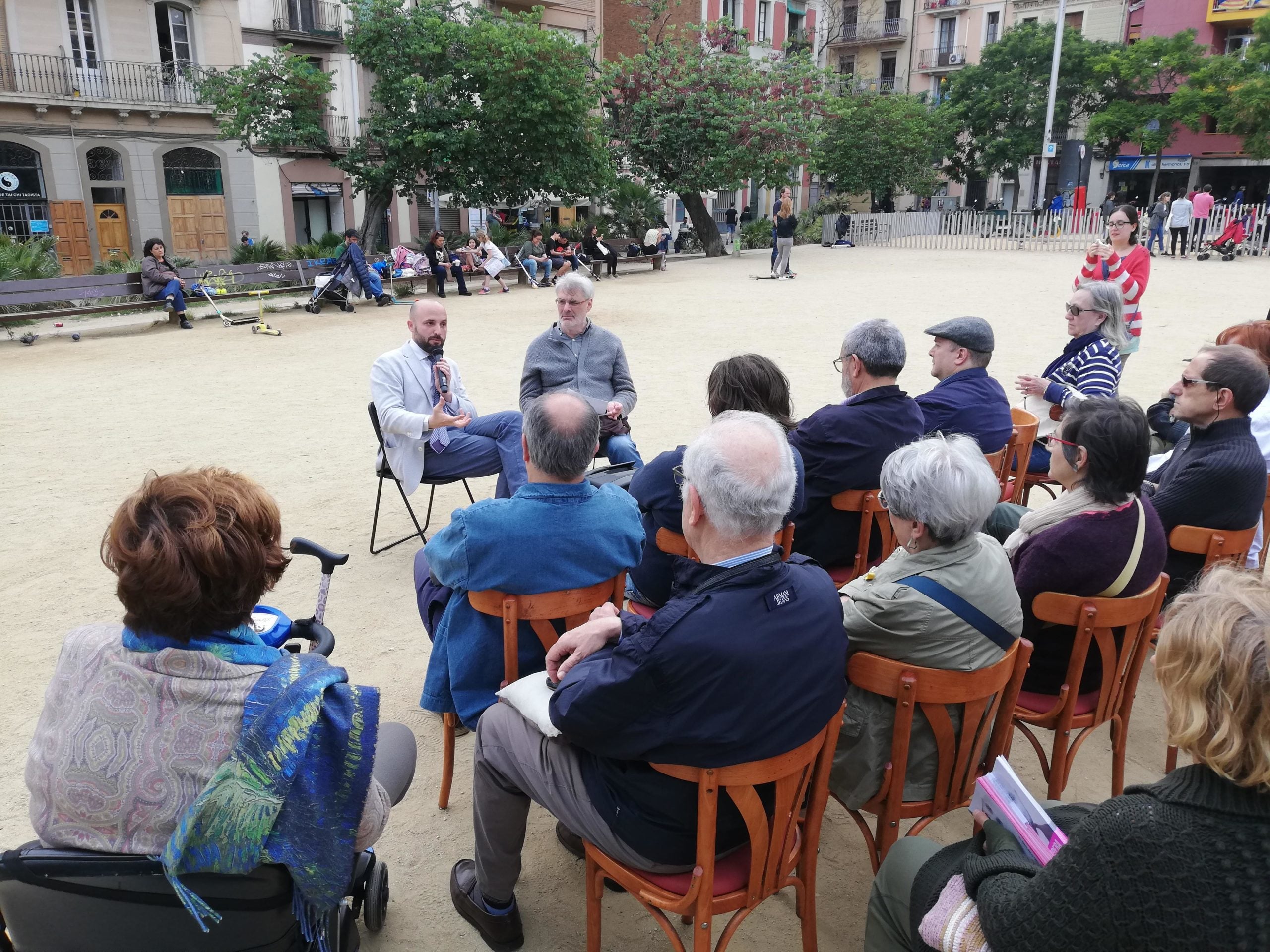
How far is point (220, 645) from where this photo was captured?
5.50ft

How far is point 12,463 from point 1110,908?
7229mm

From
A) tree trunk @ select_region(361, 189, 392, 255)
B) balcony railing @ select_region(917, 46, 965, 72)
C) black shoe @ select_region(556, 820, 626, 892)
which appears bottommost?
black shoe @ select_region(556, 820, 626, 892)

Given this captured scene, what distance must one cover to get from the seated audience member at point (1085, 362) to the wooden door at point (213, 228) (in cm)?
2349

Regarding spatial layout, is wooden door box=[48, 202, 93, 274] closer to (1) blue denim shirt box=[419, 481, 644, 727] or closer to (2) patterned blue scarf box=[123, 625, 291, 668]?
(1) blue denim shirt box=[419, 481, 644, 727]

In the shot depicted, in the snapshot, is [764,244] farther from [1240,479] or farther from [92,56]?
[1240,479]

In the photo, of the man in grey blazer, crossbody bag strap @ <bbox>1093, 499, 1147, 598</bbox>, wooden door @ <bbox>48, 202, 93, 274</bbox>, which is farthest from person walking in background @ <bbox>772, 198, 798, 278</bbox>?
crossbody bag strap @ <bbox>1093, 499, 1147, 598</bbox>

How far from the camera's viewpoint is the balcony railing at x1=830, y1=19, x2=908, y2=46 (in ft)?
149

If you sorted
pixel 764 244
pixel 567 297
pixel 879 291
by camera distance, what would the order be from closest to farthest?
pixel 567 297, pixel 879 291, pixel 764 244

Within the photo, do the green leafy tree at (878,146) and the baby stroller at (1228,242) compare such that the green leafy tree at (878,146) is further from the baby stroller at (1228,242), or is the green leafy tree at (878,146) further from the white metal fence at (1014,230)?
the baby stroller at (1228,242)

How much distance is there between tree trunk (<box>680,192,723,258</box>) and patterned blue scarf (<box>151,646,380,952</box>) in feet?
84.5

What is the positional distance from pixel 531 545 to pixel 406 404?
2588 mm

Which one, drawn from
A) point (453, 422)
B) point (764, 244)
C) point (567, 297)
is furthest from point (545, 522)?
point (764, 244)

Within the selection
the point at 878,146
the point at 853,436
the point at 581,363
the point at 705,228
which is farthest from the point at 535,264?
the point at 878,146

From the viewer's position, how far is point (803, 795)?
2.06 metres
